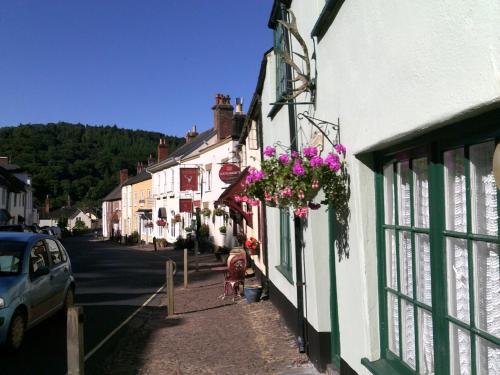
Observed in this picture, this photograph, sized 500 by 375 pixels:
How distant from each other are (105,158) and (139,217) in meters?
59.6

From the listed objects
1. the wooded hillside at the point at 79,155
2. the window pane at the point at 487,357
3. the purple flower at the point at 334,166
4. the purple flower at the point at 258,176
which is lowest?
the window pane at the point at 487,357

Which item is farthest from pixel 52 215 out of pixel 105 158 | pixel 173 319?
pixel 173 319

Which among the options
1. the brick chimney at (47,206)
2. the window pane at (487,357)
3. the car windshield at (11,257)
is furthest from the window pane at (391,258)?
the brick chimney at (47,206)

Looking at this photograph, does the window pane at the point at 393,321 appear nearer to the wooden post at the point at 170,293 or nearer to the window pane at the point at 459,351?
the window pane at the point at 459,351

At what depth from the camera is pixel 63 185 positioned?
375 feet

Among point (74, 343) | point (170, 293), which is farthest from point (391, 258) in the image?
point (170, 293)

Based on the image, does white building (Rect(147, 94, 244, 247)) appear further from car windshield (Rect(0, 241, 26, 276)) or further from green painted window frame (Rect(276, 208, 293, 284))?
car windshield (Rect(0, 241, 26, 276))

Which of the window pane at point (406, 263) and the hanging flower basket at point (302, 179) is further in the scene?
the hanging flower basket at point (302, 179)

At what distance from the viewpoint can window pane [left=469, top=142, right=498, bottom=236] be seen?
8.35 ft

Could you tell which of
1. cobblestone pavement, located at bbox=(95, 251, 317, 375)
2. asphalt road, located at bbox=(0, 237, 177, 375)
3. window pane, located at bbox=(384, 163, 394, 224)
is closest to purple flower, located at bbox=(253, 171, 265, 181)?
window pane, located at bbox=(384, 163, 394, 224)

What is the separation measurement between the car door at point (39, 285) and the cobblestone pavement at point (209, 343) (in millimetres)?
1362

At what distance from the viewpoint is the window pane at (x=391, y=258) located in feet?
12.6

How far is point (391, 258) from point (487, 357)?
4.38 ft

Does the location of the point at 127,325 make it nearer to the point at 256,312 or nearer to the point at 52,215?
the point at 256,312
